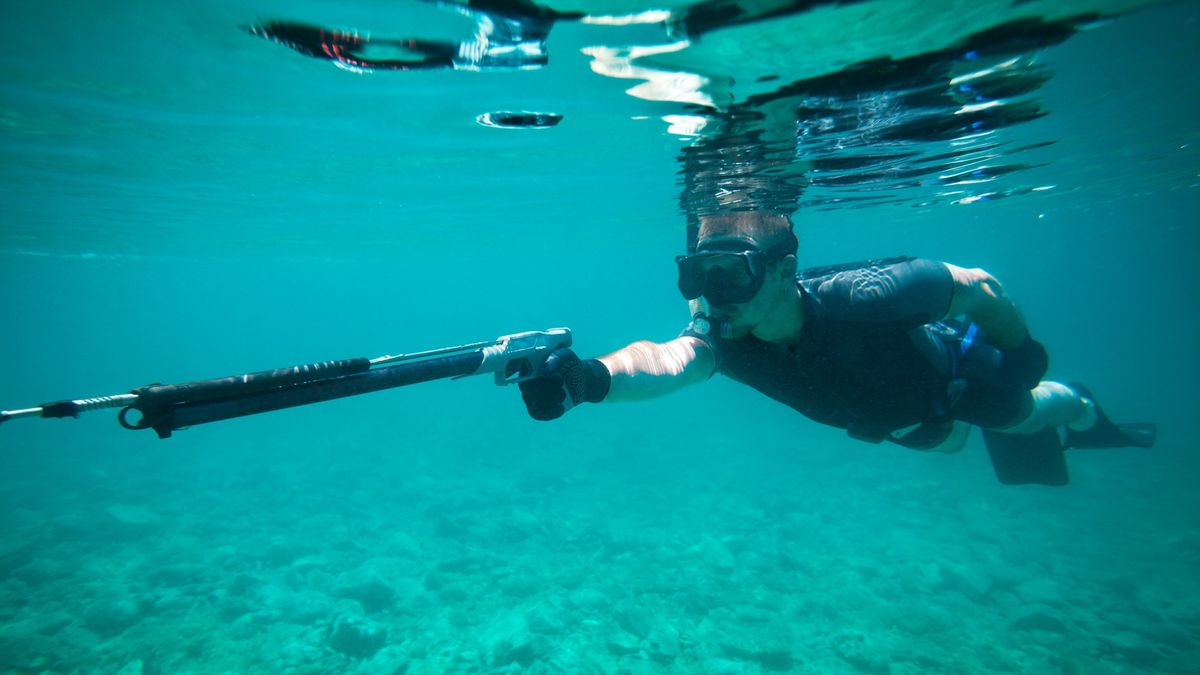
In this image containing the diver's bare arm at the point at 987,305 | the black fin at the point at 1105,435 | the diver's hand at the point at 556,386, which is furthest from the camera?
the black fin at the point at 1105,435

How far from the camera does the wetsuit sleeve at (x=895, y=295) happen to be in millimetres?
4445

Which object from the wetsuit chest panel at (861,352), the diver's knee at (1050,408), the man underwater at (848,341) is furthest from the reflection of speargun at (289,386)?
the diver's knee at (1050,408)

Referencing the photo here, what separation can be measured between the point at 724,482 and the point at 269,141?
1834 cm

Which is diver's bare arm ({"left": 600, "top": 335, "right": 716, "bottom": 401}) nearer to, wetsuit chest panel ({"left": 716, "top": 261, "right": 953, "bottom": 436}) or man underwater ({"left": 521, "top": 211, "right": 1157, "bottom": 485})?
man underwater ({"left": 521, "top": 211, "right": 1157, "bottom": 485})

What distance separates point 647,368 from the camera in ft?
12.7

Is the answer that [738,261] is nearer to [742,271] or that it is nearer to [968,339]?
[742,271]

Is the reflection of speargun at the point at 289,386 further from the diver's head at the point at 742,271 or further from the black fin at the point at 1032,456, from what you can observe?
the black fin at the point at 1032,456

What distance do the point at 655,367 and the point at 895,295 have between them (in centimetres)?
224

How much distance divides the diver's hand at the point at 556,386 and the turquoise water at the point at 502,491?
457cm

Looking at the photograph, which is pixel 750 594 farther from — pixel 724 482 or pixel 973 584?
pixel 724 482

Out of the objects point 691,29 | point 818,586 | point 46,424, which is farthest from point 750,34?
point 46,424

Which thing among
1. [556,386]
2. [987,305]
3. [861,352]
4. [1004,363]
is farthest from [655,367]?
[1004,363]

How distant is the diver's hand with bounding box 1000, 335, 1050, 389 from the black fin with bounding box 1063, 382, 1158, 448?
247 centimetres

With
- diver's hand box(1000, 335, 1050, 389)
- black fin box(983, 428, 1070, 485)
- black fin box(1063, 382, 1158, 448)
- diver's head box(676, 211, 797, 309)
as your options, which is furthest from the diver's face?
black fin box(1063, 382, 1158, 448)
